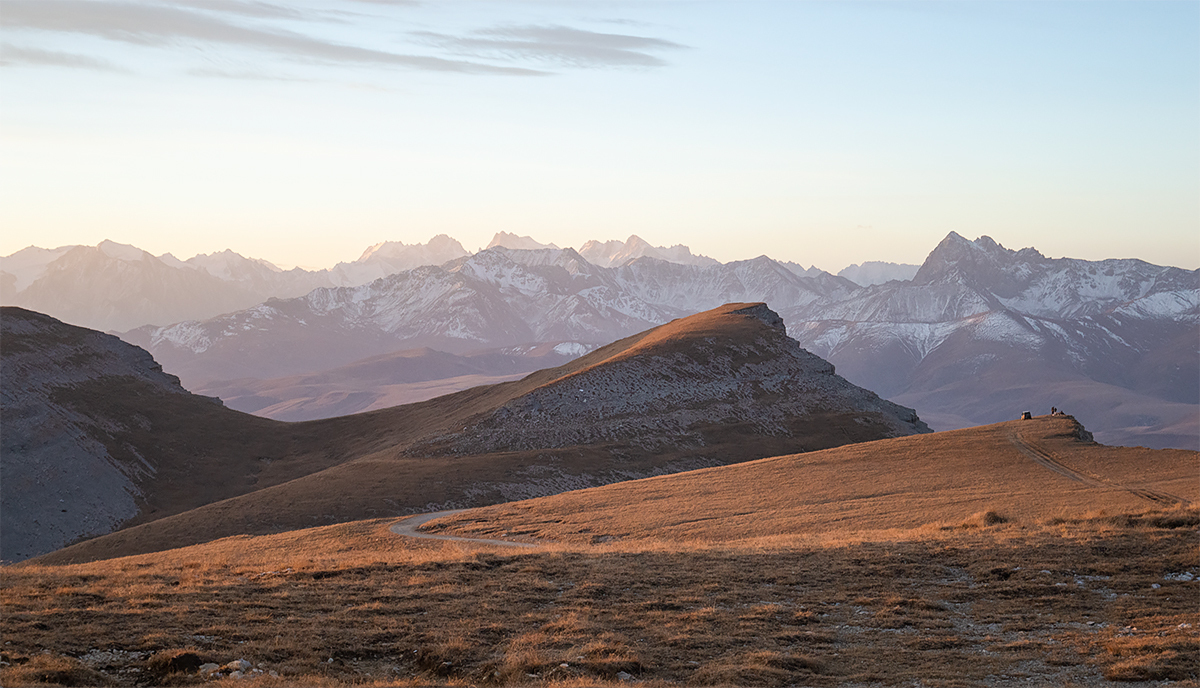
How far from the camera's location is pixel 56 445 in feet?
347

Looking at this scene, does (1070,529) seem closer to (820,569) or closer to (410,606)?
(820,569)

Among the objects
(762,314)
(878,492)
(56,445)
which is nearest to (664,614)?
(878,492)

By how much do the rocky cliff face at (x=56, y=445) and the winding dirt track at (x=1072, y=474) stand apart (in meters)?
90.4

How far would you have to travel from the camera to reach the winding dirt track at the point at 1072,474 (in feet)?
146

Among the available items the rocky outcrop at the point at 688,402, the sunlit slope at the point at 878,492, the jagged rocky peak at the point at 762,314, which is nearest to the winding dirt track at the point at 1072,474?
the sunlit slope at the point at 878,492

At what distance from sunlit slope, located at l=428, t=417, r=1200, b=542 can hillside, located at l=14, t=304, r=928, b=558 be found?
22.3 meters

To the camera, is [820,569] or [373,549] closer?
[820,569]

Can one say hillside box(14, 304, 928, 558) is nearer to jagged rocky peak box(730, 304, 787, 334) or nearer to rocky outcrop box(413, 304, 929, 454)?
rocky outcrop box(413, 304, 929, 454)

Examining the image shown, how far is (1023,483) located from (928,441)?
67.2ft

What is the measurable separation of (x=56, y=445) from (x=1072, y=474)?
354 ft

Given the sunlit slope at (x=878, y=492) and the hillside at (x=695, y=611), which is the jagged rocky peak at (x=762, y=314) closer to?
the sunlit slope at (x=878, y=492)

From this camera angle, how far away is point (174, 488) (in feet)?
360

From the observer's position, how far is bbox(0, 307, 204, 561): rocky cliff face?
9288 centimetres

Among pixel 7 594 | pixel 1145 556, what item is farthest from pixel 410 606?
pixel 1145 556
